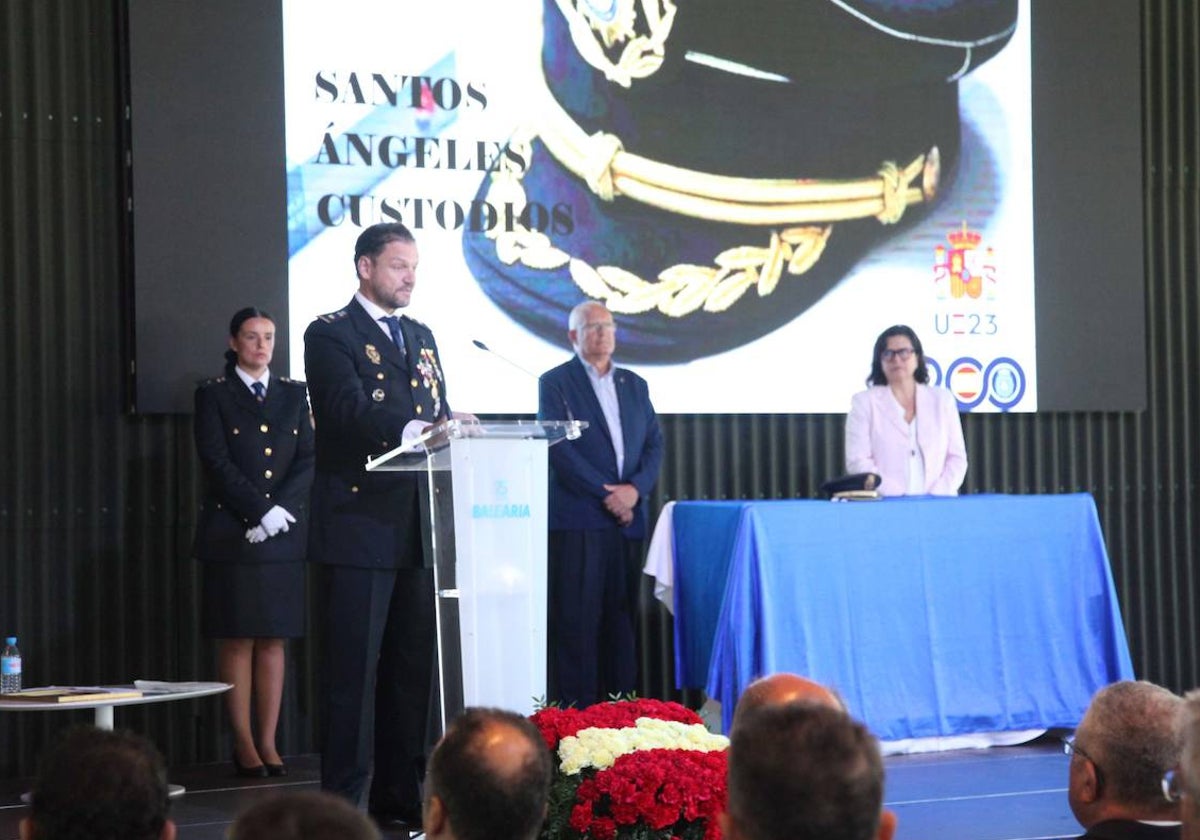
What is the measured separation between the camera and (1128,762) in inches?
90.4

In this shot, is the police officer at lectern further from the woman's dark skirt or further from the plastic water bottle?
the plastic water bottle

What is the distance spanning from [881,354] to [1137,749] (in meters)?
4.42

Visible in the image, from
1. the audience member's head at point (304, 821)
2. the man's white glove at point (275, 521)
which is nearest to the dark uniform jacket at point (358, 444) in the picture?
the man's white glove at point (275, 521)

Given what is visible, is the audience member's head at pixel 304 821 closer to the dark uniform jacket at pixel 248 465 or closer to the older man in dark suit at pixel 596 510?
the dark uniform jacket at pixel 248 465

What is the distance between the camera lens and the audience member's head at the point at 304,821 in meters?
1.44

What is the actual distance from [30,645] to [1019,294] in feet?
15.1

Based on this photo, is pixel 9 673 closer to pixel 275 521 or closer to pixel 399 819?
pixel 275 521

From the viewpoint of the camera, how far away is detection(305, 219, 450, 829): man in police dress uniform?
4410 mm

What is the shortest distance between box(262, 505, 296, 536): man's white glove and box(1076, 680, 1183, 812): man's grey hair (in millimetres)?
4056

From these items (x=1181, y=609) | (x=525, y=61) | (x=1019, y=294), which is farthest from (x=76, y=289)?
(x=1181, y=609)

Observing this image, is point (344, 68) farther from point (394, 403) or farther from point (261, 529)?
point (394, 403)

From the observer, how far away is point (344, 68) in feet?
21.4

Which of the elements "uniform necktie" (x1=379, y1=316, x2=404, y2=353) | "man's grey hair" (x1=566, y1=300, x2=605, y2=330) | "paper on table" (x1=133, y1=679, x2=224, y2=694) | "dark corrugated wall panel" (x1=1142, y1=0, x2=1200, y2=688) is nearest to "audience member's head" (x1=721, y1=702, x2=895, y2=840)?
"uniform necktie" (x1=379, y1=316, x2=404, y2=353)

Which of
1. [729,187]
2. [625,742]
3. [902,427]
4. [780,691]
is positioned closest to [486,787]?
[780,691]
